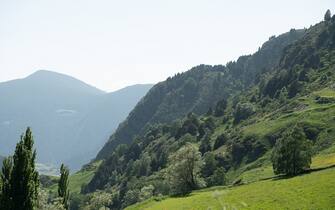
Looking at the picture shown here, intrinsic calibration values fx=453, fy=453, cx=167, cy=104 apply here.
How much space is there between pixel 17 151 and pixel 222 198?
36.2 meters

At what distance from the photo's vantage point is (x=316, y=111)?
180m

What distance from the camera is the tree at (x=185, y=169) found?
120 metres

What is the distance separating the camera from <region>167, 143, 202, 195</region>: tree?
120 meters

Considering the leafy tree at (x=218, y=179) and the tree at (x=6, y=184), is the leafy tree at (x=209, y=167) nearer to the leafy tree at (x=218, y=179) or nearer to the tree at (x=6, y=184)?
the leafy tree at (x=218, y=179)

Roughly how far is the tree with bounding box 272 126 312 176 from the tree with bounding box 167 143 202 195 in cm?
3380

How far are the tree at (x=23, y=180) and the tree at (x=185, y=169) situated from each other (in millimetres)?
66139

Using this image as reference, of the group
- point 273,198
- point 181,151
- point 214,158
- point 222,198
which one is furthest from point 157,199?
point 214,158

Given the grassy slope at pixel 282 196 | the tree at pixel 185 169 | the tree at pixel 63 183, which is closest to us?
the grassy slope at pixel 282 196

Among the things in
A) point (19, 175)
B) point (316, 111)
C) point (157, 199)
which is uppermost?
point (316, 111)

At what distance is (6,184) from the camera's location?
55531 mm

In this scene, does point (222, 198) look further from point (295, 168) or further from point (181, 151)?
point (181, 151)

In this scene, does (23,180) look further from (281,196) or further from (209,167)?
(209,167)

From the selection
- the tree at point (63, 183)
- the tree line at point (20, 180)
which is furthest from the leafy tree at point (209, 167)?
the tree line at point (20, 180)

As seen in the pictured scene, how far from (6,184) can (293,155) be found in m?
52.7
